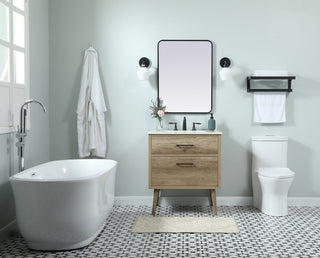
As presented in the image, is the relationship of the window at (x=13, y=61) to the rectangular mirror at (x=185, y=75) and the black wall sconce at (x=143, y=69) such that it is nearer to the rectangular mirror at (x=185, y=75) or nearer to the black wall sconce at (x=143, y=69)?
the black wall sconce at (x=143, y=69)

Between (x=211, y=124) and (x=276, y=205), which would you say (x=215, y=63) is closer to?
(x=211, y=124)

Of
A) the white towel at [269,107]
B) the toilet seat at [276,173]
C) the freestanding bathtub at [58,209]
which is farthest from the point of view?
the white towel at [269,107]

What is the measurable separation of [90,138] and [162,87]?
1024mm

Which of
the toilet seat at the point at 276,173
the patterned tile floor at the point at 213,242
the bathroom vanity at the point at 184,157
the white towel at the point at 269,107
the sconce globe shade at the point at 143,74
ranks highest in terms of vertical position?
the sconce globe shade at the point at 143,74

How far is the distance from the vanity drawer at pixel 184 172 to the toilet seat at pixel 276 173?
1.70 ft

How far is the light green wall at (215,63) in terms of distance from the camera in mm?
3809

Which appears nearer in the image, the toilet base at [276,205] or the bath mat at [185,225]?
the bath mat at [185,225]

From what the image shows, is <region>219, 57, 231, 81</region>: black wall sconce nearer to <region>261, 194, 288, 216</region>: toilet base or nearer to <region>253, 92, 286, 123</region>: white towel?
<region>253, 92, 286, 123</region>: white towel

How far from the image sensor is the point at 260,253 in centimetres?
254

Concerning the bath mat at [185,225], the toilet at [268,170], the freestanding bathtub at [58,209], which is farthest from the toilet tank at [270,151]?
the freestanding bathtub at [58,209]

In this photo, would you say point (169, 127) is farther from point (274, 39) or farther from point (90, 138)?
point (274, 39)

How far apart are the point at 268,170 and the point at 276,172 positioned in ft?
0.36

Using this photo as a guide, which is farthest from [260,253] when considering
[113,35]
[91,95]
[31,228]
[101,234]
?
[113,35]

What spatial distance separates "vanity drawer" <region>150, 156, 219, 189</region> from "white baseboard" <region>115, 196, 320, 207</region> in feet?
1.59
